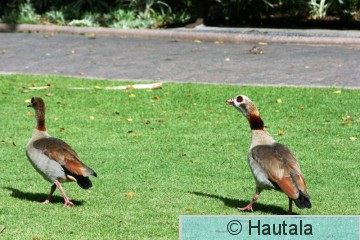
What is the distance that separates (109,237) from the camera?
7.29m

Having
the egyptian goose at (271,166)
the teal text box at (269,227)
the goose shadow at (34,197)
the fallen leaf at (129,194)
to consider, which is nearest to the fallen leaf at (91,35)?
the goose shadow at (34,197)

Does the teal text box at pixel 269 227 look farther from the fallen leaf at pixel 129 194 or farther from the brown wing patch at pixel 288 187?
the fallen leaf at pixel 129 194

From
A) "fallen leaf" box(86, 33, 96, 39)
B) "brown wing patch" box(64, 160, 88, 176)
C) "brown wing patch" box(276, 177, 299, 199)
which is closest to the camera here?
"brown wing patch" box(276, 177, 299, 199)

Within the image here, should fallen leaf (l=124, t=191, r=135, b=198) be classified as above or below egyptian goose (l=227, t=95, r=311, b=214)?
below

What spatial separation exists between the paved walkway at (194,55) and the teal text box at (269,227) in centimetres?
959

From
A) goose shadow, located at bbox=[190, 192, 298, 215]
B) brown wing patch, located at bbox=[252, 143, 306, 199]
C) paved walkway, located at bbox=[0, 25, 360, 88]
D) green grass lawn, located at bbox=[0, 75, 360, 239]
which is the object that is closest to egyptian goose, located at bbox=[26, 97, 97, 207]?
green grass lawn, located at bbox=[0, 75, 360, 239]

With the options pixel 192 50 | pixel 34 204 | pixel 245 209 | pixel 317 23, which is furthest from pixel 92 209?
pixel 317 23

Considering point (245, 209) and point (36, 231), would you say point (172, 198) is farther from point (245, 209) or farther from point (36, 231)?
point (36, 231)

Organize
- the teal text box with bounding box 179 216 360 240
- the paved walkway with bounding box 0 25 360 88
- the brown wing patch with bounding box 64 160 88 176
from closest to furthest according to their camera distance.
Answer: the teal text box with bounding box 179 216 360 240 < the brown wing patch with bounding box 64 160 88 176 < the paved walkway with bounding box 0 25 360 88

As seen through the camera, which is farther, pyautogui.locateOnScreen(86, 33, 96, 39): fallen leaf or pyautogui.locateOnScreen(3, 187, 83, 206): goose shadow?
pyautogui.locateOnScreen(86, 33, 96, 39): fallen leaf

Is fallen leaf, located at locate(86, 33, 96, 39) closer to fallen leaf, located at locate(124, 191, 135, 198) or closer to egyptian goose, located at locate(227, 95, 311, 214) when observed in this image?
fallen leaf, located at locate(124, 191, 135, 198)

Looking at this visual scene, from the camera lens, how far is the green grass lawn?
7941 mm

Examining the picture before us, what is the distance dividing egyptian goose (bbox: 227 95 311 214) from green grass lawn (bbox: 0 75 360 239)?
0.46 metres

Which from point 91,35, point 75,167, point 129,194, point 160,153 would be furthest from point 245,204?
point 91,35
